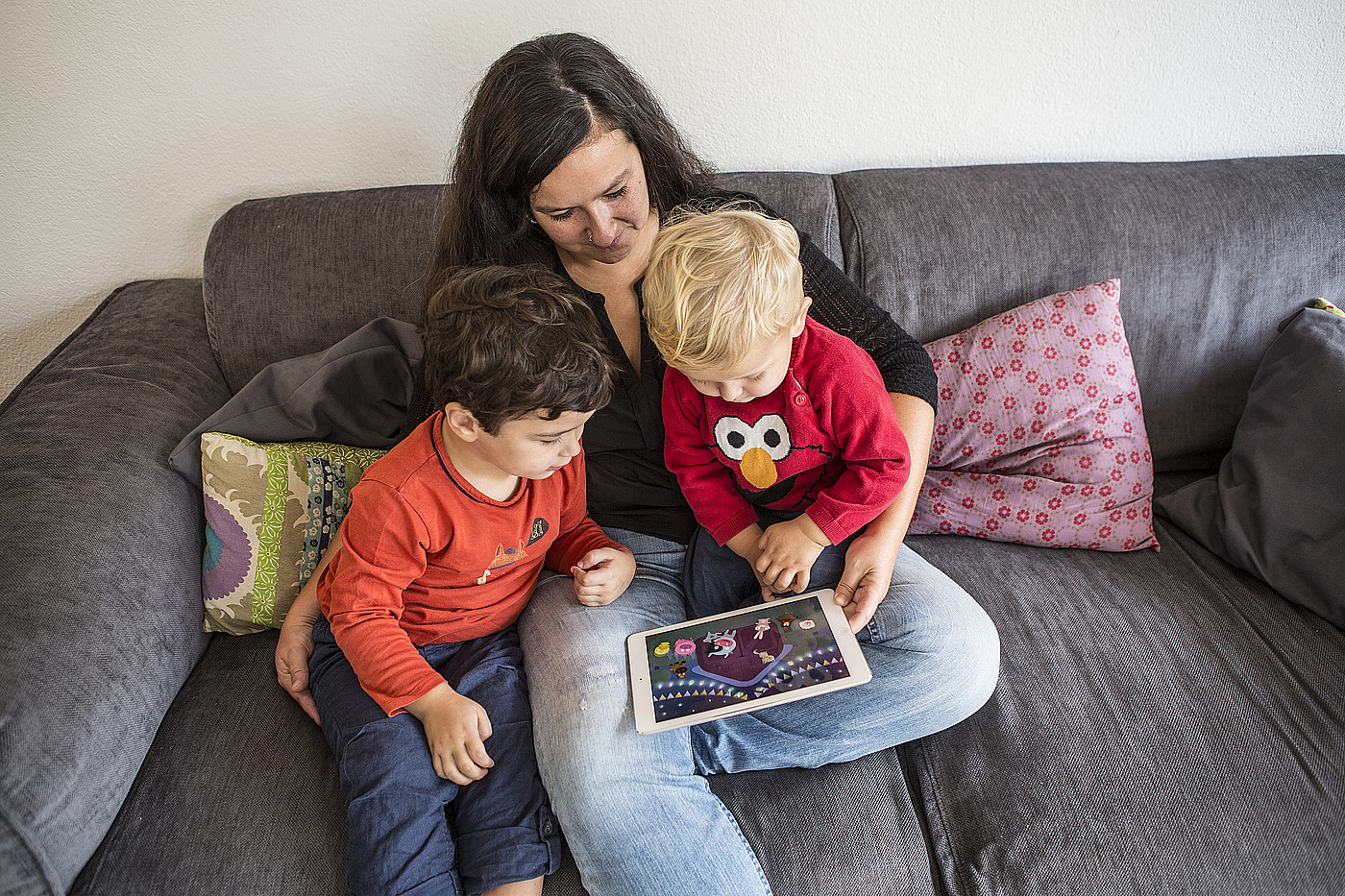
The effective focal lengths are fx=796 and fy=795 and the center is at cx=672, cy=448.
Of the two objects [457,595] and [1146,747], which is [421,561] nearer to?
[457,595]

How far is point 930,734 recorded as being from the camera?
3.92ft

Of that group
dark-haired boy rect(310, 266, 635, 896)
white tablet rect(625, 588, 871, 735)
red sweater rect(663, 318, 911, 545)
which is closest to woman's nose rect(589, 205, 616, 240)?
dark-haired boy rect(310, 266, 635, 896)

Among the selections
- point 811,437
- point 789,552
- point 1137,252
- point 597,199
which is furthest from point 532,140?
point 1137,252

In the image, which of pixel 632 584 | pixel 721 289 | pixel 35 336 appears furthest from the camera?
pixel 35 336

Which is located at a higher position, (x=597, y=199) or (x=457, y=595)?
(x=597, y=199)

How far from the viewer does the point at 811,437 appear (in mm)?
1167

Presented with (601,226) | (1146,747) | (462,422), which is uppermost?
(601,226)

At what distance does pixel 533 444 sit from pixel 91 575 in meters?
0.68

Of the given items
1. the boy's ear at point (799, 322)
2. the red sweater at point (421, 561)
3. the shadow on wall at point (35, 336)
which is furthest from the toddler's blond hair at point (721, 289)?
the shadow on wall at point (35, 336)

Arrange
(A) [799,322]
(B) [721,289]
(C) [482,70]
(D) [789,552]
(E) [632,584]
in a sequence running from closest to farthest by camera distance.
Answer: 1. (B) [721,289]
2. (A) [799,322]
3. (D) [789,552]
4. (E) [632,584]
5. (C) [482,70]

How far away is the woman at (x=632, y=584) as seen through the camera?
1033 millimetres

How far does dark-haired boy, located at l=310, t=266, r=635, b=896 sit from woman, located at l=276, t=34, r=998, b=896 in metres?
0.07

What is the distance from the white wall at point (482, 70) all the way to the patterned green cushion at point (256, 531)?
721 millimetres

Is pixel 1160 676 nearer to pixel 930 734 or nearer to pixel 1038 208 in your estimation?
pixel 930 734
